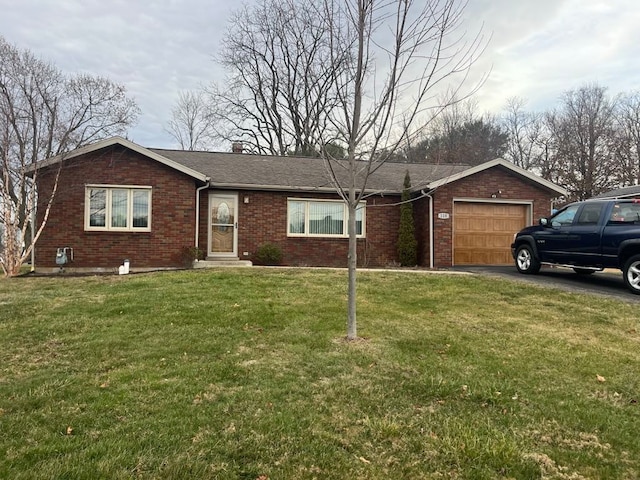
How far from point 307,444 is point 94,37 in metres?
15.4

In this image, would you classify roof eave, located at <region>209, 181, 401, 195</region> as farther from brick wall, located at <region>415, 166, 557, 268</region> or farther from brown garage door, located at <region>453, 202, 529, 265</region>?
brown garage door, located at <region>453, 202, 529, 265</region>

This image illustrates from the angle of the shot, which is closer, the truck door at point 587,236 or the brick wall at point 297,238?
the truck door at point 587,236

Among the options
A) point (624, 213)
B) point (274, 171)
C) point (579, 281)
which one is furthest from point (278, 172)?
point (624, 213)

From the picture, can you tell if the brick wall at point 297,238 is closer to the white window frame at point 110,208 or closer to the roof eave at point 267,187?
the roof eave at point 267,187

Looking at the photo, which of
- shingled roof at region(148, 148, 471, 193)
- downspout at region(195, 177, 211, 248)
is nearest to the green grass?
downspout at region(195, 177, 211, 248)

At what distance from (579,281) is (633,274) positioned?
5.37ft

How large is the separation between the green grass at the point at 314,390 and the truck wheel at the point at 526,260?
3348 millimetres

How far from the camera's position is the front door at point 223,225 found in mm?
13456

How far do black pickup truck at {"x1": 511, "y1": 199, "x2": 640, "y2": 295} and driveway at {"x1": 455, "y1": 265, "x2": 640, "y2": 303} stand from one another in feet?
1.24

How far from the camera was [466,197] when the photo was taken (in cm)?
1373

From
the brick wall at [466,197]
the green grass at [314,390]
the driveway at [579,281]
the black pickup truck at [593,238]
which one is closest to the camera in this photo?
the green grass at [314,390]

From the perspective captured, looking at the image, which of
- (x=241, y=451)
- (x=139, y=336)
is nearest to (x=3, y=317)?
(x=139, y=336)

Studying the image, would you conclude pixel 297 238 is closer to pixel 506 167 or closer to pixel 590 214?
pixel 506 167

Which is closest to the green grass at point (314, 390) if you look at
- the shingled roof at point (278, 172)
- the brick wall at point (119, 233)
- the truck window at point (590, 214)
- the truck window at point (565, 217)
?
the truck window at point (590, 214)
